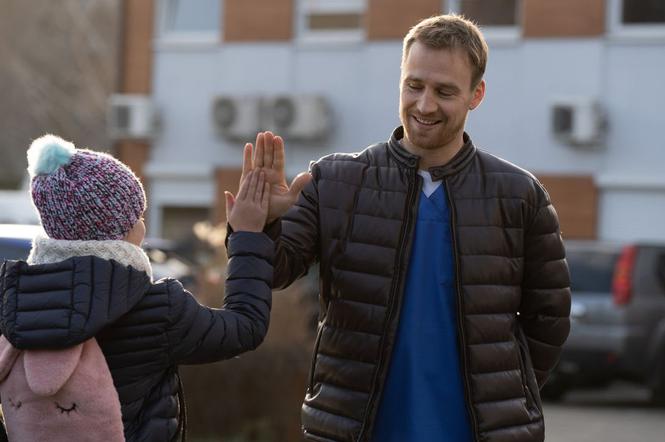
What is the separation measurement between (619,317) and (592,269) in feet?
2.16

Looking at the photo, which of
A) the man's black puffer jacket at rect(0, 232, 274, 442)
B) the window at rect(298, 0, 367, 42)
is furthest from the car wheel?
the man's black puffer jacket at rect(0, 232, 274, 442)

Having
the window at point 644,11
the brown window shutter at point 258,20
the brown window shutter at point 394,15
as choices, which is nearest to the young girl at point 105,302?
the window at point 644,11

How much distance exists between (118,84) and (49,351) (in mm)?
21939

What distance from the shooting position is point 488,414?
440cm

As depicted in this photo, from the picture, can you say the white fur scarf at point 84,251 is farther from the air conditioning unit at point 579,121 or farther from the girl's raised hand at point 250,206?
the air conditioning unit at point 579,121

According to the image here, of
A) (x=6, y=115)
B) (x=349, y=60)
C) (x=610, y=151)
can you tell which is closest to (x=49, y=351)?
(x=610, y=151)

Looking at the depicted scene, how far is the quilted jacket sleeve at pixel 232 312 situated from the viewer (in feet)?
12.3

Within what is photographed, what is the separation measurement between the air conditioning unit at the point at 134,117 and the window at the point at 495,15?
5238 mm

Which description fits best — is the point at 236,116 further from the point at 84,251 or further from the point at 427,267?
the point at 84,251

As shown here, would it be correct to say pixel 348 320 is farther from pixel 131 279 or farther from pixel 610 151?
pixel 610 151

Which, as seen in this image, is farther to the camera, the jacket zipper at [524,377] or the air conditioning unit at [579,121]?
the air conditioning unit at [579,121]

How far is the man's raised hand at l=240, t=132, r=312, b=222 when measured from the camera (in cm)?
417

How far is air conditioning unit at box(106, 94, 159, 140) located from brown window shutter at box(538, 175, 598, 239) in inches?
264

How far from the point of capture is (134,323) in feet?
12.1
